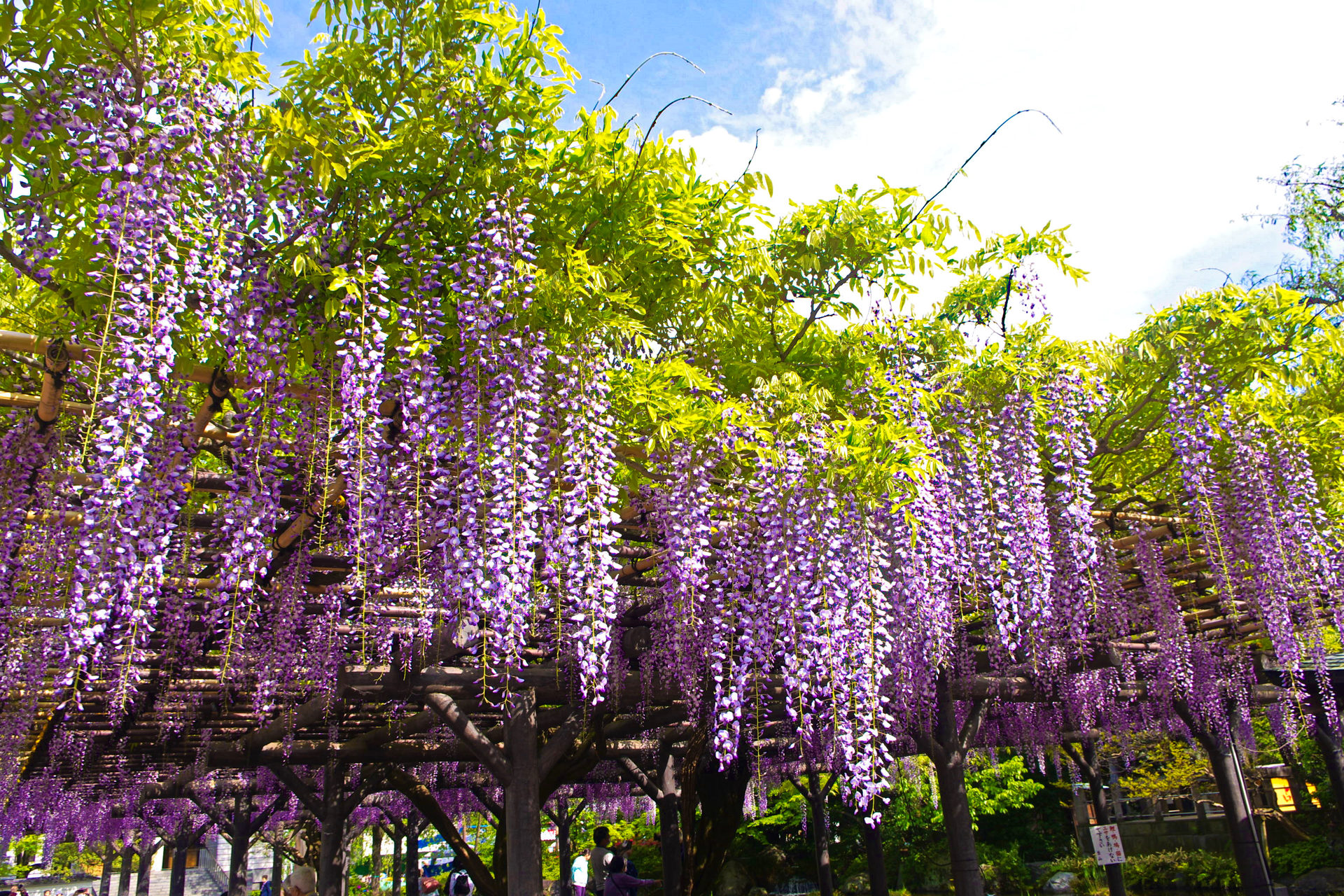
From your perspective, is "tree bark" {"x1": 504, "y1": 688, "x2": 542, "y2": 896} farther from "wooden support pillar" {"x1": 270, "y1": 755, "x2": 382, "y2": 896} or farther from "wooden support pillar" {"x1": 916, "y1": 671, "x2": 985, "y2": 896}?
"wooden support pillar" {"x1": 270, "y1": 755, "x2": 382, "y2": 896}

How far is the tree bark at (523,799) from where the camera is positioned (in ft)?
22.6

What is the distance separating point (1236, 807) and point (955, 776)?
5.80 m

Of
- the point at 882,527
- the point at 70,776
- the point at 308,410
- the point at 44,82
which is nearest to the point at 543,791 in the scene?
the point at 882,527

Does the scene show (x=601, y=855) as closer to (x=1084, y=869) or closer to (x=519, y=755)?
(x=519, y=755)

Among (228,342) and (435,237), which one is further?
(435,237)

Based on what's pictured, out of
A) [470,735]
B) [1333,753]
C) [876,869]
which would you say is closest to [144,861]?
[876,869]

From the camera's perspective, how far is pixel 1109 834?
12266 millimetres

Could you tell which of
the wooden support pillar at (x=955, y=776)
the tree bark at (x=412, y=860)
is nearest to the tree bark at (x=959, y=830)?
the wooden support pillar at (x=955, y=776)

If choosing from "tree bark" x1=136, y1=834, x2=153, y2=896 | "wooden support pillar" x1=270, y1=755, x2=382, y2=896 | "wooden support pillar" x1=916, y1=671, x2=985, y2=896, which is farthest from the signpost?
"tree bark" x1=136, y1=834, x2=153, y2=896

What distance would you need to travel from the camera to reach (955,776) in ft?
28.5

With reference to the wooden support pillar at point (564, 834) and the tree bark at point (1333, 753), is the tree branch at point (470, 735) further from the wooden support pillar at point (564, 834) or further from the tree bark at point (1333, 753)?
the wooden support pillar at point (564, 834)

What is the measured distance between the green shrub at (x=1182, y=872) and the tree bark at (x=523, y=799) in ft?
54.6

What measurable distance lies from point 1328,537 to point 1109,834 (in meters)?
6.40

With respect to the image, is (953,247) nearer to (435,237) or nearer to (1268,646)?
(435,237)
